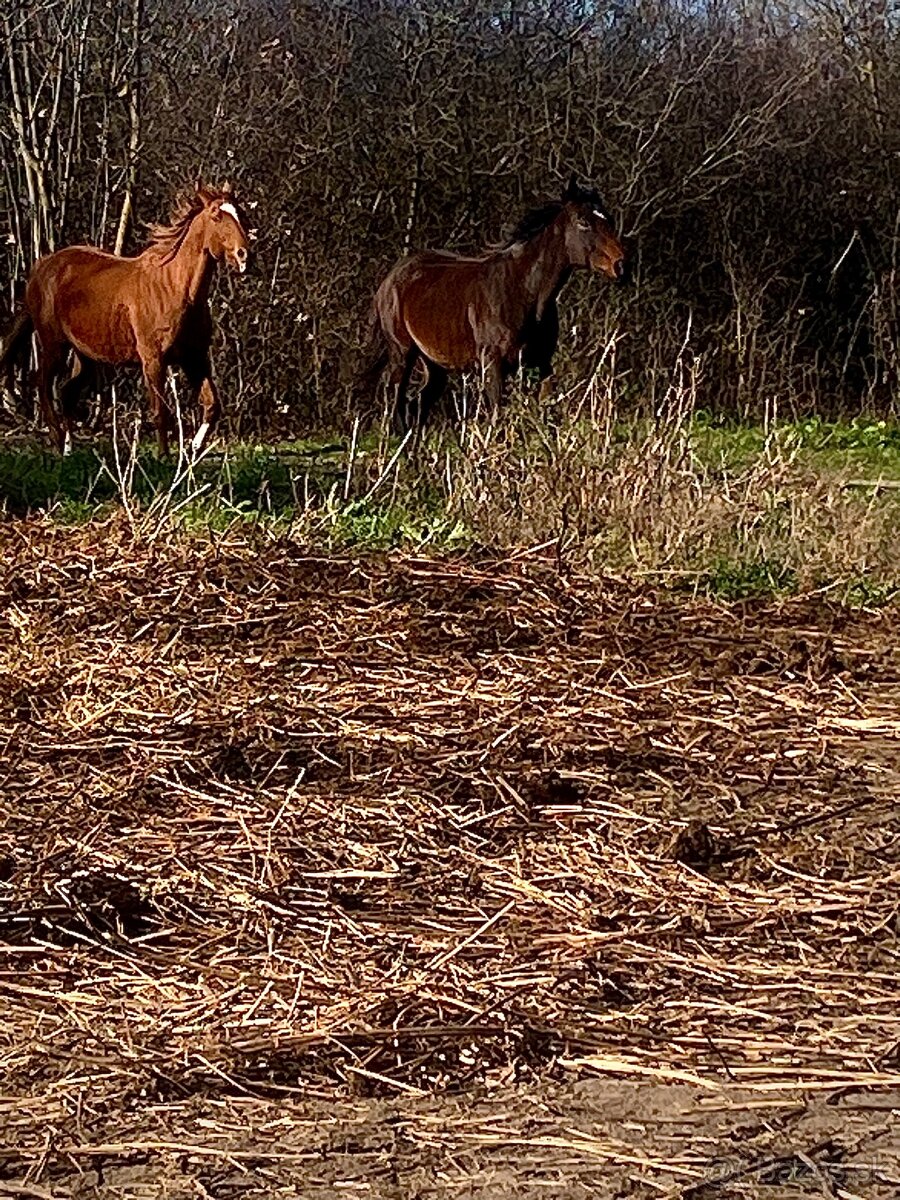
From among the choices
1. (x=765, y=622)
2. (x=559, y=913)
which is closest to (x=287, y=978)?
(x=559, y=913)

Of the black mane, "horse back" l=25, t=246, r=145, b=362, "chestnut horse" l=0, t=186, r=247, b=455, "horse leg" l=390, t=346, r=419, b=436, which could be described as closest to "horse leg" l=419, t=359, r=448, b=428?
"horse leg" l=390, t=346, r=419, b=436

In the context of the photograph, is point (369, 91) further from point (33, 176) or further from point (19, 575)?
point (19, 575)

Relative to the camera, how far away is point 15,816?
12.2ft

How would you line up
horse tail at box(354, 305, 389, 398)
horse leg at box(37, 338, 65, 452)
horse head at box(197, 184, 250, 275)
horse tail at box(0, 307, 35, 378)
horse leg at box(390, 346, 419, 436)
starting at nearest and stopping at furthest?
1. horse head at box(197, 184, 250, 275)
2. horse leg at box(37, 338, 65, 452)
3. horse tail at box(0, 307, 35, 378)
4. horse leg at box(390, 346, 419, 436)
5. horse tail at box(354, 305, 389, 398)

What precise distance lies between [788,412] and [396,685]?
1204 cm

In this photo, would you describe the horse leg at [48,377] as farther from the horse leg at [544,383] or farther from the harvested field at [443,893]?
the harvested field at [443,893]

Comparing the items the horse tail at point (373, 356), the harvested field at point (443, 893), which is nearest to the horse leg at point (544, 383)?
the horse tail at point (373, 356)

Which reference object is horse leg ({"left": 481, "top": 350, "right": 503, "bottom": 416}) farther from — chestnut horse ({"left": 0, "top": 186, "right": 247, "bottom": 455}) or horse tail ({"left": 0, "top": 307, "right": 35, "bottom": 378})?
horse tail ({"left": 0, "top": 307, "right": 35, "bottom": 378})

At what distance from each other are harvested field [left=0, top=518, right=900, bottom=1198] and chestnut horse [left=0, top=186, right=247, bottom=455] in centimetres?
513

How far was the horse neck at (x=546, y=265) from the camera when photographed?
1123 centimetres

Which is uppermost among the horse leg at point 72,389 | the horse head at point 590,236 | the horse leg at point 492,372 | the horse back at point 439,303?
the horse head at point 590,236

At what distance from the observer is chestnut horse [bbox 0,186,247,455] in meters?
10.4

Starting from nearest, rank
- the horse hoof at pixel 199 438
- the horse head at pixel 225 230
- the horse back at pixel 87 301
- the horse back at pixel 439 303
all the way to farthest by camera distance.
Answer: the horse hoof at pixel 199 438 < the horse head at pixel 225 230 < the horse back at pixel 87 301 < the horse back at pixel 439 303

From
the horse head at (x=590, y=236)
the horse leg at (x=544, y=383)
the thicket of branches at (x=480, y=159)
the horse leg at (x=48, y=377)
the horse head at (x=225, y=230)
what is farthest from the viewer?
the thicket of branches at (x=480, y=159)
